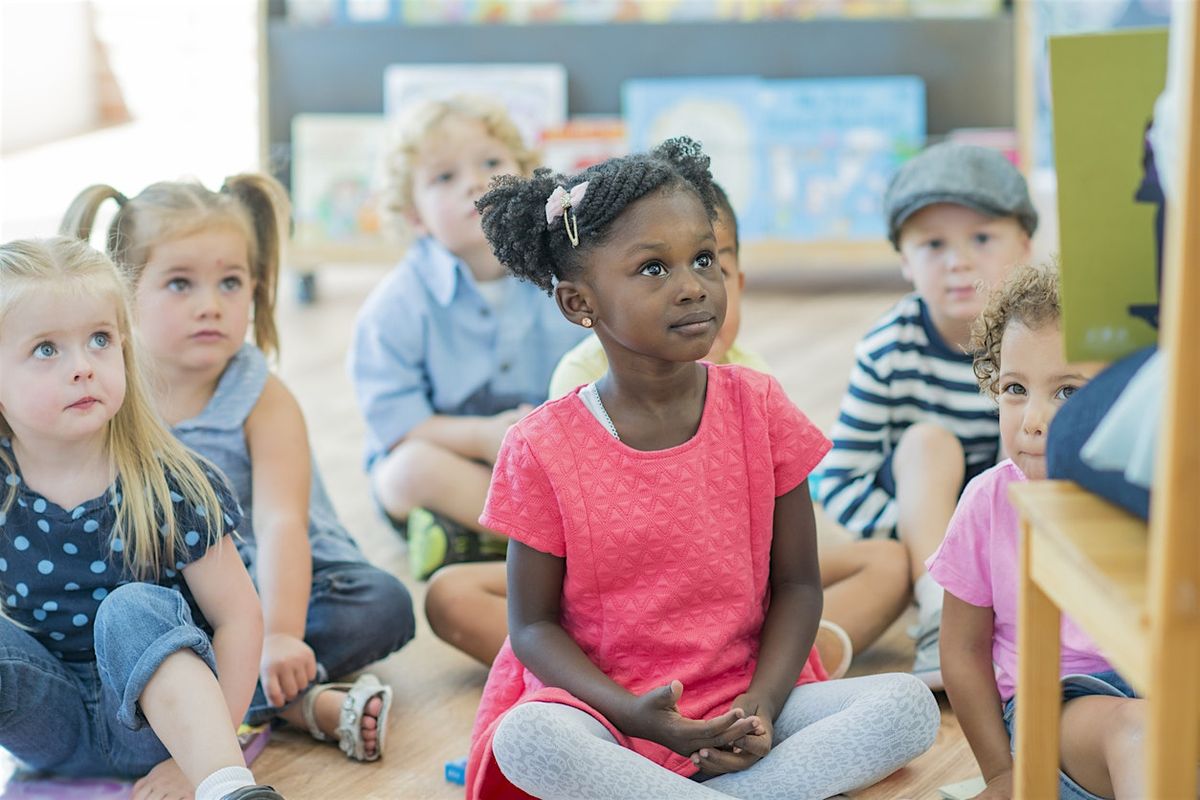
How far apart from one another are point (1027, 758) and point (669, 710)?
0.31 meters

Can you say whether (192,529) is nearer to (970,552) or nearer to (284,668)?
(284,668)

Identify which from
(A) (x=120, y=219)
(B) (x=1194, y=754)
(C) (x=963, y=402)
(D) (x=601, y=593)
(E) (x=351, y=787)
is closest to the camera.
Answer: (B) (x=1194, y=754)

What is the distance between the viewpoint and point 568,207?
1.37 meters

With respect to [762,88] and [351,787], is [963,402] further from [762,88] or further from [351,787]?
[762,88]

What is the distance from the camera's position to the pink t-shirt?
131cm

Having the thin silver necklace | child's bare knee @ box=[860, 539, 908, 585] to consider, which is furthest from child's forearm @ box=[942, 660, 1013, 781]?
child's bare knee @ box=[860, 539, 908, 585]

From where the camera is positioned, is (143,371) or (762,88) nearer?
(143,371)

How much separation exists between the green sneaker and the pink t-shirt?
0.94 metres

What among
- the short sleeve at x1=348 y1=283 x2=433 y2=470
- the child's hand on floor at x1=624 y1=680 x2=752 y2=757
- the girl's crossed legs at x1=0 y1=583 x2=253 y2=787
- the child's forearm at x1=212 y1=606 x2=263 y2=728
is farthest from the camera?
the short sleeve at x1=348 y1=283 x2=433 y2=470

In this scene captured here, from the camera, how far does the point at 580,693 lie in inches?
52.5

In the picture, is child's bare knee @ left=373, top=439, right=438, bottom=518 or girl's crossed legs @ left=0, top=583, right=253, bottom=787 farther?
child's bare knee @ left=373, top=439, right=438, bottom=518

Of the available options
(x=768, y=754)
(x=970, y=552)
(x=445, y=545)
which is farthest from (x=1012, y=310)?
Answer: (x=445, y=545)

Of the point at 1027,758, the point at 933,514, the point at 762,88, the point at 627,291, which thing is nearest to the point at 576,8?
the point at 762,88

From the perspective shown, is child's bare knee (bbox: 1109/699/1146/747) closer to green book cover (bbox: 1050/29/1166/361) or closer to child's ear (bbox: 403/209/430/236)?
green book cover (bbox: 1050/29/1166/361)
